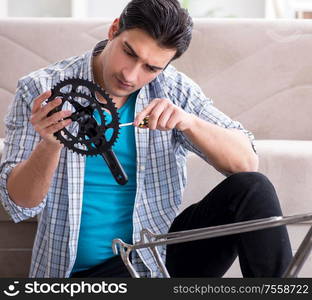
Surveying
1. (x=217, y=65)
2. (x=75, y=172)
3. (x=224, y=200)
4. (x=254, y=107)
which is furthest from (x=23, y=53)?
(x=224, y=200)

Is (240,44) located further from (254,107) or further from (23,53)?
(23,53)

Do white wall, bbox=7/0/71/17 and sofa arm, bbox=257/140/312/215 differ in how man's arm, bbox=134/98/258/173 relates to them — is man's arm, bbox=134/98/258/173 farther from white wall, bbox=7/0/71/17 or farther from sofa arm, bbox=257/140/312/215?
white wall, bbox=7/0/71/17

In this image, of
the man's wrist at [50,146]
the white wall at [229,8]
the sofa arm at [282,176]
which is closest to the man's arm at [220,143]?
the man's wrist at [50,146]

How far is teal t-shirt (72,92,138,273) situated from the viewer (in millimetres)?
1419

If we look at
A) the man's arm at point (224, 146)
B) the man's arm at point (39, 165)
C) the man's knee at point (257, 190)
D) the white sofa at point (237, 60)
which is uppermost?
the white sofa at point (237, 60)

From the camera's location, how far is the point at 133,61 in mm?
1290

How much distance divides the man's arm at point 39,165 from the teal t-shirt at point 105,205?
0.47 feet

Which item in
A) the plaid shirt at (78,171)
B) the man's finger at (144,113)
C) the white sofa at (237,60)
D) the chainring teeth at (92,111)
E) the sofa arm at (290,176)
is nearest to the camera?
the chainring teeth at (92,111)

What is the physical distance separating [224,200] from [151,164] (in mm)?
239

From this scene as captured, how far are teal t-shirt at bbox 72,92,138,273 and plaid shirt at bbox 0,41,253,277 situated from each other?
25mm

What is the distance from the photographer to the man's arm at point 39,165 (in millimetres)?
1083

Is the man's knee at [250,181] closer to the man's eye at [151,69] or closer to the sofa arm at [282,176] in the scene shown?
the man's eye at [151,69]

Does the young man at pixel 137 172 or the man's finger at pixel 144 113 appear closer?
the man's finger at pixel 144 113

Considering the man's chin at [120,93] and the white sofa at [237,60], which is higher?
the white sofa at [237,60]
